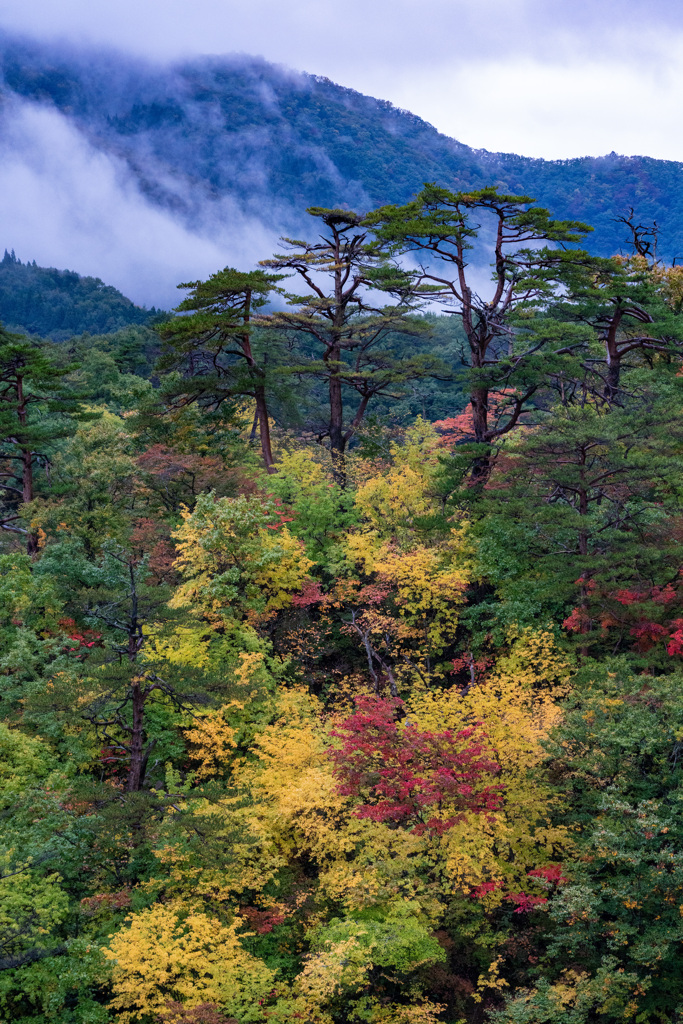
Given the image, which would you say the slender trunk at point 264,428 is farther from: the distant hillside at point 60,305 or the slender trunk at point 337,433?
the distant hillside at point 60,305

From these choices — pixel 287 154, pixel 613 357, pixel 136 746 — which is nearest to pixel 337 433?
pixel 613 357

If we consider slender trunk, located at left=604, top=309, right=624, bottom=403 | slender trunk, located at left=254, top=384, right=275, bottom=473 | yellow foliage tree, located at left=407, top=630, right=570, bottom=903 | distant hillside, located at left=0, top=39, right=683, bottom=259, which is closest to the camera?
yellow foliage tree, located at left=407, top=630, right=570, bottom=903

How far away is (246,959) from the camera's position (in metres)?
15.7

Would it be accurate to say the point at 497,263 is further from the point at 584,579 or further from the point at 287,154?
the point at 287,154

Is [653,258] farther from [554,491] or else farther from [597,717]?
[597,717]

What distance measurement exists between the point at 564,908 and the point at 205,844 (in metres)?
7.01

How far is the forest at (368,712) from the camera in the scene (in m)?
15.3

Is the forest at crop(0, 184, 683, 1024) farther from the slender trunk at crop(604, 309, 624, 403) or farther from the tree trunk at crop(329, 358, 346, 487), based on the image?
the tree trunk at crop(329, 358, 346, 487)

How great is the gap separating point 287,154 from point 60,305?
45.5 meters

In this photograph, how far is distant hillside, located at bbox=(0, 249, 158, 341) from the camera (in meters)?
112

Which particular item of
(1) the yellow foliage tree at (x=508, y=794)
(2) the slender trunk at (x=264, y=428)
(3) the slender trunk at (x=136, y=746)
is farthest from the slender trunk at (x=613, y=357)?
(3) the slender trunk at (x=136, y=746)

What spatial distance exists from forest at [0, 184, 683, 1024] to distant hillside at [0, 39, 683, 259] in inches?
2617

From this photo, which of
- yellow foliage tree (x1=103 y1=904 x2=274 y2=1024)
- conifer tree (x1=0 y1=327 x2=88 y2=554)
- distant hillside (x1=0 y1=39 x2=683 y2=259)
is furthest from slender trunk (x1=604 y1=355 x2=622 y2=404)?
distant hillside (x1=0 y1=39 x2=683 y2=259)

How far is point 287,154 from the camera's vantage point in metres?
95.7
